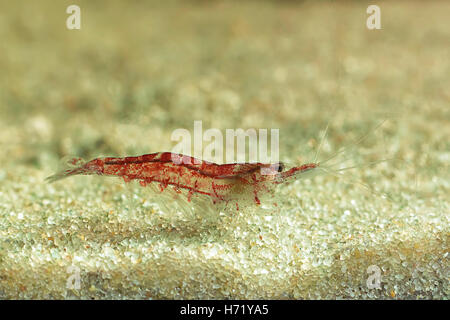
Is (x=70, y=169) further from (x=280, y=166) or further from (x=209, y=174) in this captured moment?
(x=280, y=166)

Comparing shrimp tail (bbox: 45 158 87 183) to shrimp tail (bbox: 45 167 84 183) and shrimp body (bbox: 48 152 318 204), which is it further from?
shrimp body (bbox: 48 152 318 204)

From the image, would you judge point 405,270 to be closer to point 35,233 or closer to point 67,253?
point 67,253

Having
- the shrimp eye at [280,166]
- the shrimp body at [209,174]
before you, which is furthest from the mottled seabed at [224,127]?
the shrimp eye at [280,166]

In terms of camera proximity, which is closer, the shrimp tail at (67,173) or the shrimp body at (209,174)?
the shrimp body at (209,174)

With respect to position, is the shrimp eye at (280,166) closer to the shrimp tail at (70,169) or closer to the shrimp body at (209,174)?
the shrimp body at (209,174)
